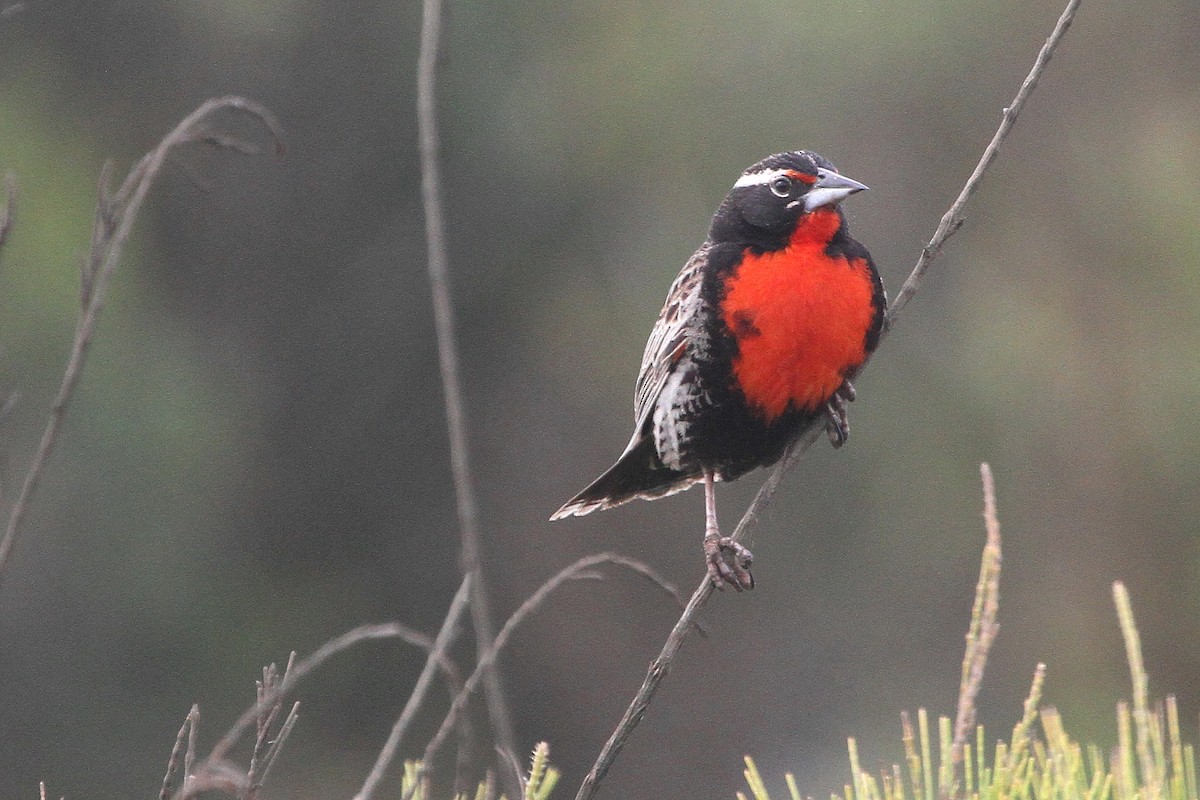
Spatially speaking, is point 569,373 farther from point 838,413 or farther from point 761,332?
point 761,332

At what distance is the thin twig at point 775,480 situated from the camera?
2.42 meters

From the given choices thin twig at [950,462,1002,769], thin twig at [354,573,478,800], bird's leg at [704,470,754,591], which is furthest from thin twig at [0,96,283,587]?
bird's leg at [704,470,754,591]

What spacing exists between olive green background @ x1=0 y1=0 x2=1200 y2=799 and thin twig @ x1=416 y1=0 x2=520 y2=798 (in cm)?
917

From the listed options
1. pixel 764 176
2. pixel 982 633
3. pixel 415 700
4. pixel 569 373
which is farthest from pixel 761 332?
pixel 569 373

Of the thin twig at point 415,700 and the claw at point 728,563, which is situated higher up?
the thin twig at point 415,700

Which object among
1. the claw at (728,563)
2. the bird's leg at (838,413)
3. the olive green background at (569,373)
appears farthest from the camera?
the olive green background at (569,373)

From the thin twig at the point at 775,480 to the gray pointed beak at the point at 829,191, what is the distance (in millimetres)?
525

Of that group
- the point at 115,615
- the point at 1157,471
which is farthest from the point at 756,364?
the point at 115,615

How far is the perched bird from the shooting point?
3.76 meters

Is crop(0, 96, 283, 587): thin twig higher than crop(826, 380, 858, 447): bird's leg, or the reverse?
crop(0, 96, 283, 587): thin twig

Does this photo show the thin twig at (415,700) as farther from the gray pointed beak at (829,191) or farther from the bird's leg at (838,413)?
the gray pointed beak at (829,191)

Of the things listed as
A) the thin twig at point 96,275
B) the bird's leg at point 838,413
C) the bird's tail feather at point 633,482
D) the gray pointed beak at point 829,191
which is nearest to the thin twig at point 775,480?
the bird's leg at point 838,413

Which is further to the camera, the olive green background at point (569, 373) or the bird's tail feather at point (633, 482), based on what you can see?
the olive green background at point (569, 373)

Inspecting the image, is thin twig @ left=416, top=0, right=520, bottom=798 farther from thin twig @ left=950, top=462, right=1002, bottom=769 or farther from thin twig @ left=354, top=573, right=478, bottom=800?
thin twig @ left=950, top=462, right=1002, bottom=769
